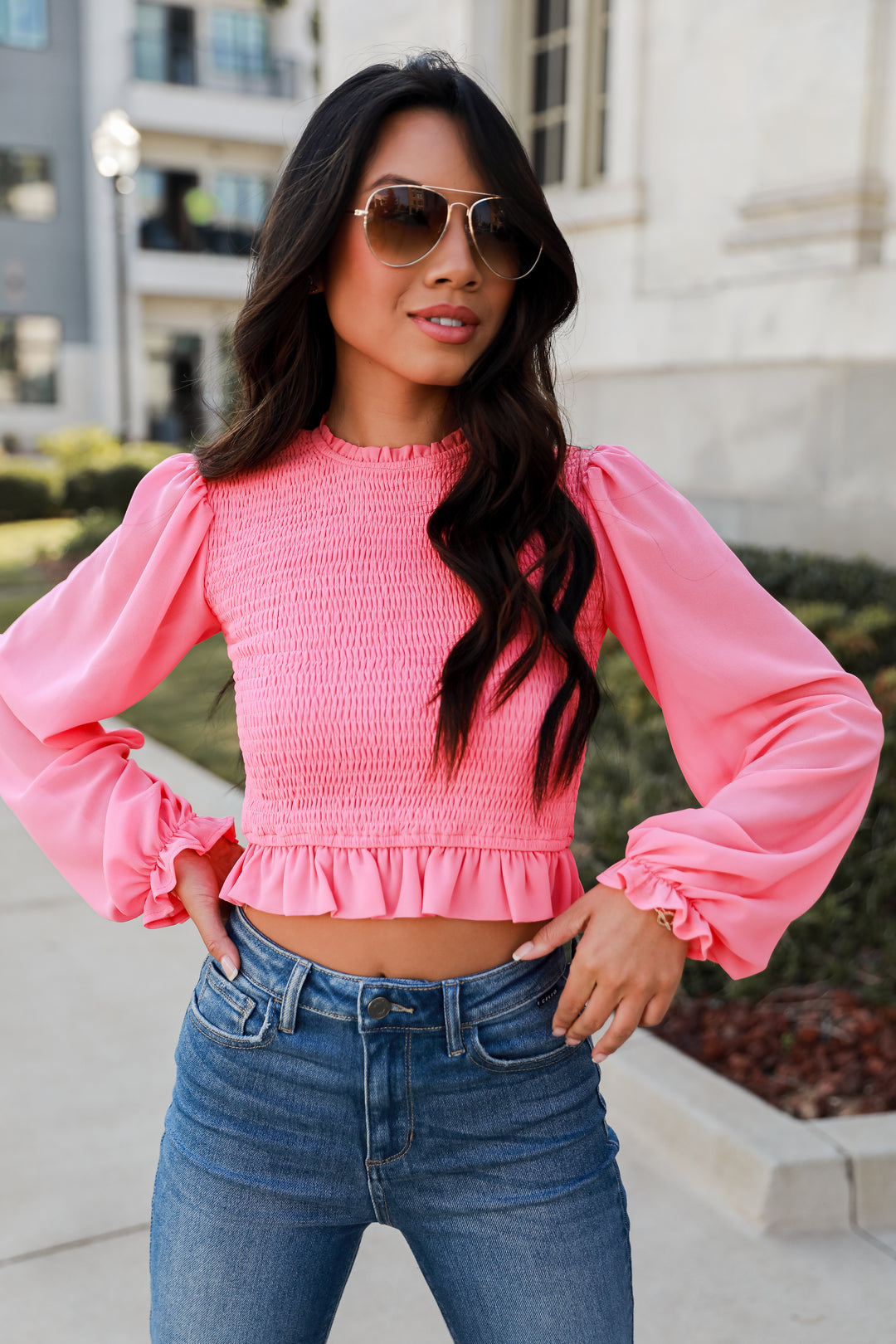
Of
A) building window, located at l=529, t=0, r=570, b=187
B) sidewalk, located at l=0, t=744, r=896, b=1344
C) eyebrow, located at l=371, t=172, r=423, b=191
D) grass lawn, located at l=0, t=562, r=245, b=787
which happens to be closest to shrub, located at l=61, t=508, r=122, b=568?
grass lawn, located at l=0, t=562, r=245, b=787

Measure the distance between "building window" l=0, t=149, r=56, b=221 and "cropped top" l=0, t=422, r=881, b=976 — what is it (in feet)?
102

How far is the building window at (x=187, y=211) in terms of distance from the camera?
2956cm

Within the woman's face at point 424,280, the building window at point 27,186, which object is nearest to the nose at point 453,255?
the woman's face at point 424,280

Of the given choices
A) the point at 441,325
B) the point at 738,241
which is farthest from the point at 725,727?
the point at 738,241

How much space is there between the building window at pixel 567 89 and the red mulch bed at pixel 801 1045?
20.3ft

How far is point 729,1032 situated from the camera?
11.1ft

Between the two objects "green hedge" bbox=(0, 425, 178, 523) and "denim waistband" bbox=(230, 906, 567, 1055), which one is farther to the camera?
"green hedge" bbox=(0, 425, 178, 523)

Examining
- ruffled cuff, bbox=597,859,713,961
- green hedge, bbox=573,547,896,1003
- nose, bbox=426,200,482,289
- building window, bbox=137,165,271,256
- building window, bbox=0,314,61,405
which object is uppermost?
building window, bbox=137,165,271,256

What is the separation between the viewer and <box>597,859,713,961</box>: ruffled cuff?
1408 millimetres

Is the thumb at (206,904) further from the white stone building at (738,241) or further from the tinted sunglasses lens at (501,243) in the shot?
the white stone building at (738,241)

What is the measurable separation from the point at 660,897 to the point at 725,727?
30 cm

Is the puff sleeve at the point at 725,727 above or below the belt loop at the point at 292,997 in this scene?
above

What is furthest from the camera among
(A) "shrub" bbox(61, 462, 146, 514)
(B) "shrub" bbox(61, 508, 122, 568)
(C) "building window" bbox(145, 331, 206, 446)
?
(C) "building window" bbox(145, 331, 206, 446)

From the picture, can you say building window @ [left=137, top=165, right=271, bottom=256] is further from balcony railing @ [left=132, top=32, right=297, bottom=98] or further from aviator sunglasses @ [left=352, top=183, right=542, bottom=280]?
aviator sunglasses @ [left=352, top=183, right=542, bottom=280]
